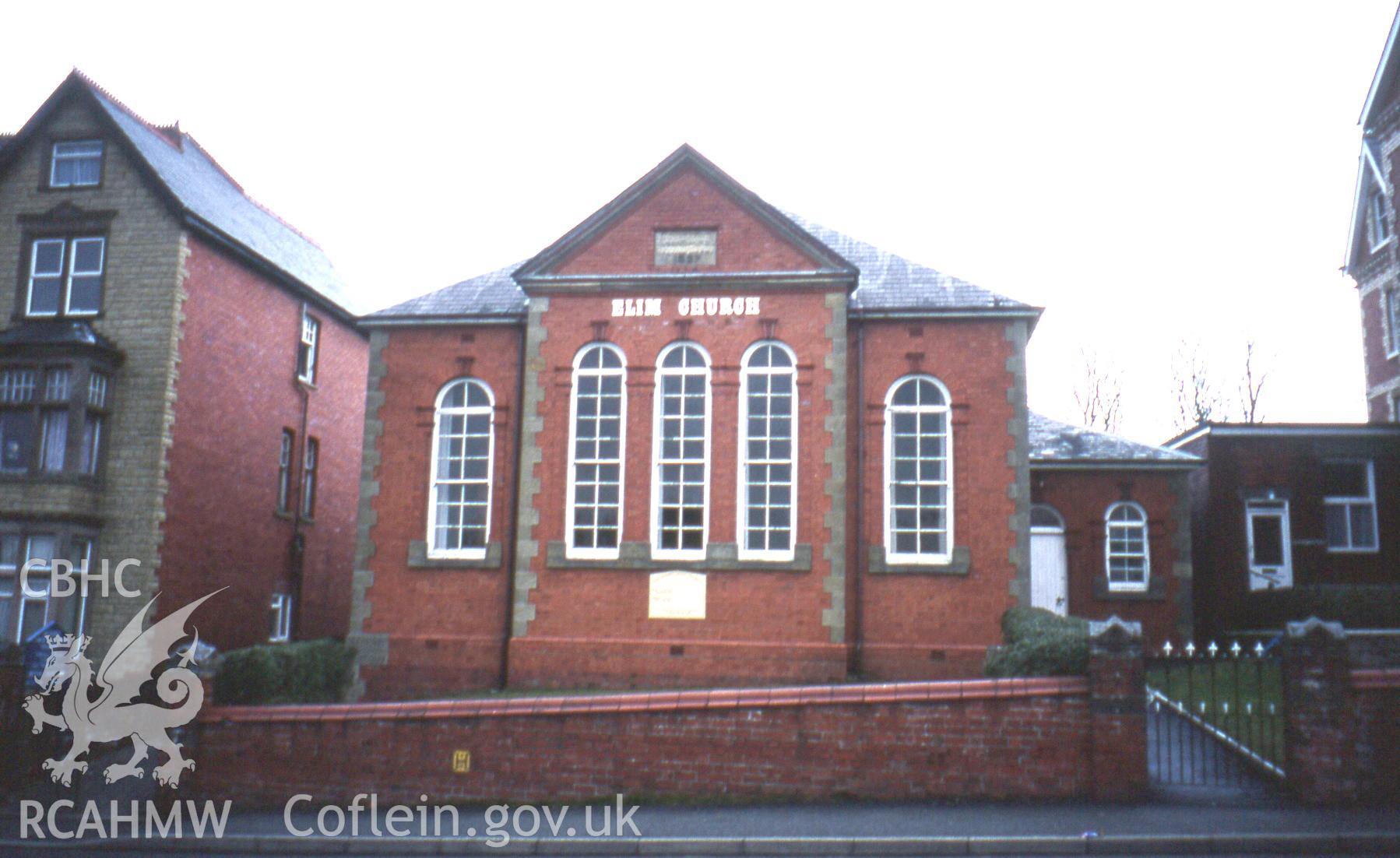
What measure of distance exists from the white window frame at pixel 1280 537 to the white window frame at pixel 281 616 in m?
21.5

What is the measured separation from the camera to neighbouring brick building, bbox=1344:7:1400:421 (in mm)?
28547

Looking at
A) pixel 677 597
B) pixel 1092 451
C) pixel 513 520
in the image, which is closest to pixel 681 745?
pixel 677 597

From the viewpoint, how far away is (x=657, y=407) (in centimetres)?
2005

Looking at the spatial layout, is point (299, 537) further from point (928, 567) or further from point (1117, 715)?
point (1117, 715)

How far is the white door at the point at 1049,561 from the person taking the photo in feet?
79.8

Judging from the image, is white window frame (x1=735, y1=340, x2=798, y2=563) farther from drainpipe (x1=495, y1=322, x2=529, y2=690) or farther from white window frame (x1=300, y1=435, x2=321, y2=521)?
white window frame (x1=300, y1=435, x2=321, y2=521)

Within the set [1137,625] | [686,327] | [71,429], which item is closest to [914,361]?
[686,327]

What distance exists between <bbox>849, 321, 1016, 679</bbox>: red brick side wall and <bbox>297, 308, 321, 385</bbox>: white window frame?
45.0 feet

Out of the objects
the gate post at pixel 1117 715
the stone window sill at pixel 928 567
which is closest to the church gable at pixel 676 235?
the stone window sill at pixel 928 567

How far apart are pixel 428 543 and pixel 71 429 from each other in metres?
6.85

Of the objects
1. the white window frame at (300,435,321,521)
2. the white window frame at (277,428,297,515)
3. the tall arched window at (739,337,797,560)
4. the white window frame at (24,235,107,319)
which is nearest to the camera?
the tall arched window at (739,337,797,560)

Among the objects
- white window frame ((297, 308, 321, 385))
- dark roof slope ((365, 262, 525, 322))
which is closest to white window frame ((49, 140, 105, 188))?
white window frame ((297, 308, 321, 385))

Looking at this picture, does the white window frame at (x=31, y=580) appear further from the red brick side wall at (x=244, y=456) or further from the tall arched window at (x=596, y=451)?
the tall arched window at (x=596, y=451)

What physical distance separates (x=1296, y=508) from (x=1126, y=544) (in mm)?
4296
